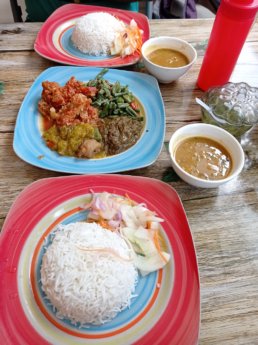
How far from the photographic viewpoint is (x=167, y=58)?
6.25 feet

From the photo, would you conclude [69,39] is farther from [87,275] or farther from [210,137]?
[87,275]

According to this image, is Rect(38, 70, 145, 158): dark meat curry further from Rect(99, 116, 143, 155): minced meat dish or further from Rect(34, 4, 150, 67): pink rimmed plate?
Rect(34, 4, 150, 67): pink rimmed plate

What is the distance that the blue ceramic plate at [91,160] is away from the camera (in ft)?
4.57

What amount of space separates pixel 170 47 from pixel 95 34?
50cm

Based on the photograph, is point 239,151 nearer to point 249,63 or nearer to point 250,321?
point 250,321

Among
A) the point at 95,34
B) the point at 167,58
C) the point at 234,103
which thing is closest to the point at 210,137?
the point at 234,103

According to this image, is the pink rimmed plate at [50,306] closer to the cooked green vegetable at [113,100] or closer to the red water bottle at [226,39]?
the cooked green vegetable at [113,100]

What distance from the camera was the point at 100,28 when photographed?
80.4 inches

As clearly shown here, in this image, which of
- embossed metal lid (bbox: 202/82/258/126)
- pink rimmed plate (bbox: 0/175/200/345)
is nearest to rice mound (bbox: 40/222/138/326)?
pink rimmed plate (bbox: 0/175/200/345)

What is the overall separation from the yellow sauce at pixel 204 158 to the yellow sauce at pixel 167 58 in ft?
2.19

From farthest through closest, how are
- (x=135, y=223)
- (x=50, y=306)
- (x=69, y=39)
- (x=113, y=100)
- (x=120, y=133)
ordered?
(x=69, y=39), (x=113, y=100), (x=120, y=133), (x=135, y=223), (x=50, y=306)

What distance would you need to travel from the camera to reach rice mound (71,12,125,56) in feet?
6.58

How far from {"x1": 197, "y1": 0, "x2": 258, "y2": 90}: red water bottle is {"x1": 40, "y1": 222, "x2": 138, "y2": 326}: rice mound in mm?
1148

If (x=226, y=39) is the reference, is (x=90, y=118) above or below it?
below
